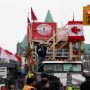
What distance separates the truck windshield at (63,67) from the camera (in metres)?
22.2

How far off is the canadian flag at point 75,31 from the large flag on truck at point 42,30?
67 cm

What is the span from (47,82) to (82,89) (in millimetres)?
3947

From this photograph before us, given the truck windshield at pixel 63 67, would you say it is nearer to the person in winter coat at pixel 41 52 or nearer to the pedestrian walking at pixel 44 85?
the person in winter coat at pixel 41 52

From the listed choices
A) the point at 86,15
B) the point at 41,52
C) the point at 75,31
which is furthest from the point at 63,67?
the point at 86,15

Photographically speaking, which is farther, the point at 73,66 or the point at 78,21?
the point at 78,21

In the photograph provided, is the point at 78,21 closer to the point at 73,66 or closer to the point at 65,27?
the point at 65,27

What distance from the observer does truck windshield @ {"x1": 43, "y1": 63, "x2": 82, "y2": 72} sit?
73.0 ft

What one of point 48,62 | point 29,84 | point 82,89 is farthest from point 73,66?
point 82,89

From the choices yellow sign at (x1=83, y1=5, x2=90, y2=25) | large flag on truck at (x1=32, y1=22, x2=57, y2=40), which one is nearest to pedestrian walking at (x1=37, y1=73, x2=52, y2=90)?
yellow sign at (x1=83, y1=5, x2=90, y2=25)

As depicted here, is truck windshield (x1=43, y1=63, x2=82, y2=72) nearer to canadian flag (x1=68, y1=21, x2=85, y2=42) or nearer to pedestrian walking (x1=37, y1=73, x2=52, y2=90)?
canadian flag (x1=68, y1=21, x2=85, y2=42)

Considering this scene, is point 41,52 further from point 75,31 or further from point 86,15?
point 86,15

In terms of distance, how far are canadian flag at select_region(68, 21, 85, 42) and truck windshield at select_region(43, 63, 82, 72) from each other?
153 cm

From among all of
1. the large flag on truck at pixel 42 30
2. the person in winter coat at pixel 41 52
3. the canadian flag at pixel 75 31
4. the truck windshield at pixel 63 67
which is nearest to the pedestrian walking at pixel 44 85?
the truck windshield at pixel 63 67

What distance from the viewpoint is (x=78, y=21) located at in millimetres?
23797
